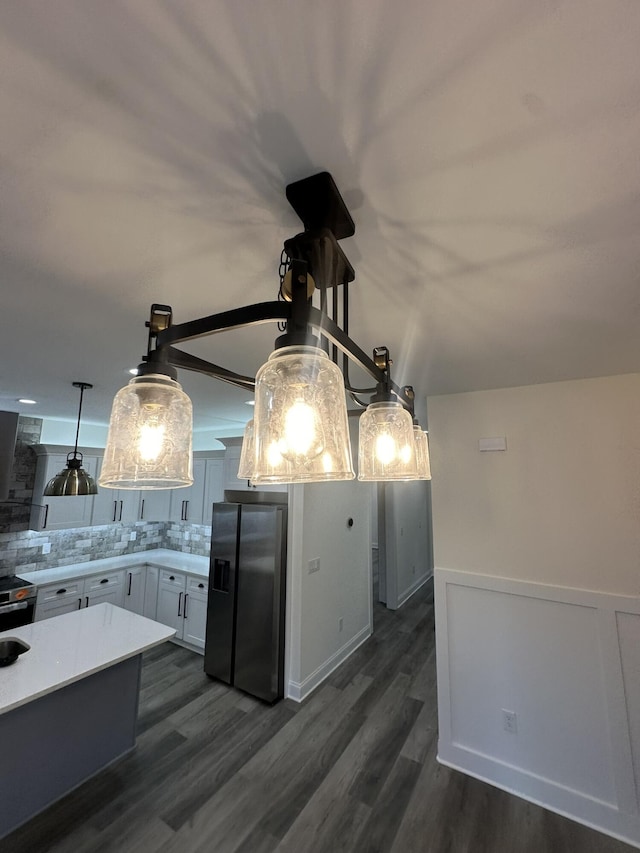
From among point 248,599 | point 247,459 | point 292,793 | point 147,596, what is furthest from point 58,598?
point 247,459

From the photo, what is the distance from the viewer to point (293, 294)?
558mm

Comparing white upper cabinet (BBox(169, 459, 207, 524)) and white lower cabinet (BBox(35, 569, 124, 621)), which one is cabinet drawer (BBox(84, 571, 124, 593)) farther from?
white upper cabinet (BBox(169, 459, 207, 524))

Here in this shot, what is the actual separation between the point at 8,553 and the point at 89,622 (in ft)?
6.53

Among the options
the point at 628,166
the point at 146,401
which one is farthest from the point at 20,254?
the point at 628,166

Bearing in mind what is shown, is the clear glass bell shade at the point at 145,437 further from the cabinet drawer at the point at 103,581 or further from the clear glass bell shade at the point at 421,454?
the cabinet drawer at the point at 103,581

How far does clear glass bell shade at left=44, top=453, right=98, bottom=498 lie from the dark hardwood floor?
160 cm

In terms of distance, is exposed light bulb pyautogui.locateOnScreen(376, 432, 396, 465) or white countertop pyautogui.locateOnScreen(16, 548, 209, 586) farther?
white countertop pyautogui.locateOnScreen(16, 548, 209, 586)

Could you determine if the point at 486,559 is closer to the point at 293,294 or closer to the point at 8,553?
the point at 293,294

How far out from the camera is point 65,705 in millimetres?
2039

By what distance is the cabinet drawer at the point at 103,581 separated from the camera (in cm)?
369

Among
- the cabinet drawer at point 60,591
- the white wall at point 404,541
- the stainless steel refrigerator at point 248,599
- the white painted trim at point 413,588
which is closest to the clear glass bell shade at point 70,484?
the stainless steel refrigerator at point 248,599

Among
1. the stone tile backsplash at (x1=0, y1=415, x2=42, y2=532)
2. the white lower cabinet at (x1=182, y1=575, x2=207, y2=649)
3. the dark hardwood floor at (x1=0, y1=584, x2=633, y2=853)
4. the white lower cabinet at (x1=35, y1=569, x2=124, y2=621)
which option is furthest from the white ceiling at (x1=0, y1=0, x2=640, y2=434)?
the stone tile backsplash at (x1=0, y1=415, x2=42, y2=532)

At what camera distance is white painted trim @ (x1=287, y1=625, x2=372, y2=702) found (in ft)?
9.41

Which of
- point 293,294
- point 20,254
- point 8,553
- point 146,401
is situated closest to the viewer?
point 293,294
